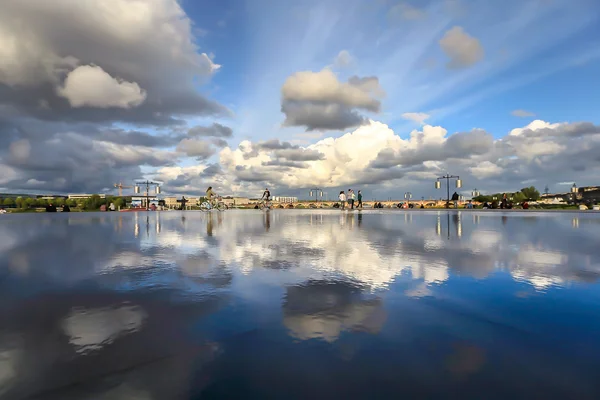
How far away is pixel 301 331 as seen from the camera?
331cm

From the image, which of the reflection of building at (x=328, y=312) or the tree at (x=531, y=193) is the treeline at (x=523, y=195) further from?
the reflection of building at (x=328, y=312)

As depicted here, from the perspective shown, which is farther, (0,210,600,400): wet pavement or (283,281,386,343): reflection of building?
(283,281,386,343): reflection of building

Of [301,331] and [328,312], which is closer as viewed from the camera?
[301,331]

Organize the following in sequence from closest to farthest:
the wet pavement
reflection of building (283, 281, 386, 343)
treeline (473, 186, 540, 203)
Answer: the wet pavement → reflection of building (283, 281, 386, 343) → treeline (473, 186, 540, 203)

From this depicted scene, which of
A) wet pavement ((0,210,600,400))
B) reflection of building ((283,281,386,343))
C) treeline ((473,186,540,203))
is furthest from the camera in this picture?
treeline ((473,186,540,203))

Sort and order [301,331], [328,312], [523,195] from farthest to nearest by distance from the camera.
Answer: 1. [523,195]
2. [328,312]
3. [301,331]

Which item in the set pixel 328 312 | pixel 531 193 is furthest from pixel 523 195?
pixel 328 312

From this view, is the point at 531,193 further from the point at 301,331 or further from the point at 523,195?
the point at 301,331

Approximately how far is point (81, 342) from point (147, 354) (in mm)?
846

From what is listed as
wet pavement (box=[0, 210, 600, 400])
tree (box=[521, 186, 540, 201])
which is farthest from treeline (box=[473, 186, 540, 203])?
wet pavement (box=[0, 210, 600, 400])

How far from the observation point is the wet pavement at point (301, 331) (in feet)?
7.65

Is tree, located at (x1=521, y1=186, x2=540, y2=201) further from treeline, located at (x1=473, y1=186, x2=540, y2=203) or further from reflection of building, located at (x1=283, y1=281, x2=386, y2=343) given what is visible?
reflection of building, located at (x1=283, y1=281, x2=386, y2=343)

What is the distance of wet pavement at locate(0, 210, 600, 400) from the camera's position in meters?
2.33

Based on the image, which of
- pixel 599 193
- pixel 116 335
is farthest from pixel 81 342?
pixel 599 193
